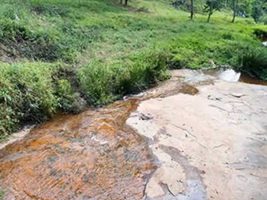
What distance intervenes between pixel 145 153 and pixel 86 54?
10.0 metres

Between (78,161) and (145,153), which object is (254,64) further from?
(78,161)

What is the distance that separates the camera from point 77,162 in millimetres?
11570

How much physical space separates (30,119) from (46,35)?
752cm

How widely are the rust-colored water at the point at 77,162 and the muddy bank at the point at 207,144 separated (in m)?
0.51

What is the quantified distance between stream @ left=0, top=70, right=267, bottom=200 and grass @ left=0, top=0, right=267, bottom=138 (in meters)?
0.87

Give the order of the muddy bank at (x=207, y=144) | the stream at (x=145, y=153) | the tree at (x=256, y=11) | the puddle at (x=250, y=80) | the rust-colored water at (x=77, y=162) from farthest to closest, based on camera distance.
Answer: the tree at (x=256, y=11)
the puddle at (x=250, y=80)
the muddy bank at (x=207, y=144)
the stream at (x=145, y=153)
the rust-colored water at (x=77, y=162)

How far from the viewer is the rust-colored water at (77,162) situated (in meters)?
10.3

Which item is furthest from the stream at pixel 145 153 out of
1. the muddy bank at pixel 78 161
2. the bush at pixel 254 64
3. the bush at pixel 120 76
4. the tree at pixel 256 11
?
the tree at pixel 256 11

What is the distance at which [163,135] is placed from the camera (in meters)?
13.5

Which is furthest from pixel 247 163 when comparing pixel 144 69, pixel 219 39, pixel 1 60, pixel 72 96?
pixel 219 39

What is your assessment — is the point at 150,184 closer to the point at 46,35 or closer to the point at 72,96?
the point at 72,96

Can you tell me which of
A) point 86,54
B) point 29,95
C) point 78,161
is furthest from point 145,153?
point 86,54

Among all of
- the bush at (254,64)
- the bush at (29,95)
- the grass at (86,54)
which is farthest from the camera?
the bush at (254,64)

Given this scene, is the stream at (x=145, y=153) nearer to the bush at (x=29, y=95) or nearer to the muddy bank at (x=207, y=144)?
the muddy bank at (x=207, y=144)
